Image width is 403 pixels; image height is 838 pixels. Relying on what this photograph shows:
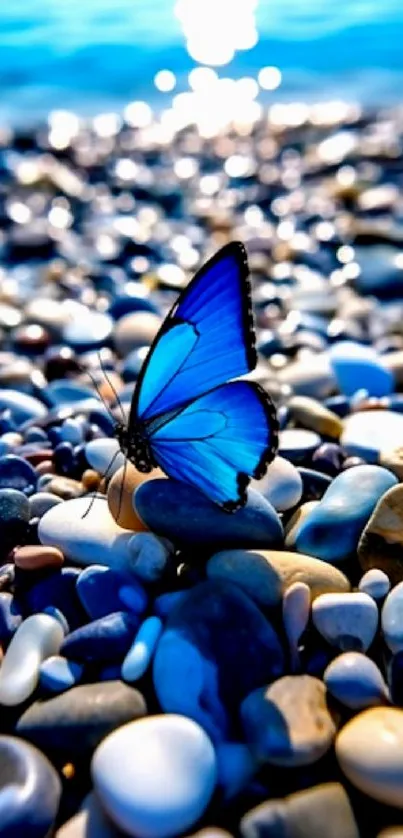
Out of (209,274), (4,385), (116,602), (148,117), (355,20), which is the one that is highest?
(355,20)

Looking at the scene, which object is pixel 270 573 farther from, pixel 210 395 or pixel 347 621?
pixel 210 395

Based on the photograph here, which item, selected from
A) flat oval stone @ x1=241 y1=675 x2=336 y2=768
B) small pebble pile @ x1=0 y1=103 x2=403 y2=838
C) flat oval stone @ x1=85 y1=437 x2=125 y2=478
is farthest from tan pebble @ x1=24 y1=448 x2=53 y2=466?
flat oval stone @ x1=241 y1=675 x2=336 y2=768

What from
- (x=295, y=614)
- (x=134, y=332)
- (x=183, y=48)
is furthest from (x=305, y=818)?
(x=183, y=48)

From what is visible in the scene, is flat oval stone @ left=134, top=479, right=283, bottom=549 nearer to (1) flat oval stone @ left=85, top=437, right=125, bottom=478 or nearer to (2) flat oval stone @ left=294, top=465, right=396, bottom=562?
(2) flat oval stone @ left=294, top=465, right=396, bottom=562

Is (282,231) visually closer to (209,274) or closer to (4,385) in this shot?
(4,385)

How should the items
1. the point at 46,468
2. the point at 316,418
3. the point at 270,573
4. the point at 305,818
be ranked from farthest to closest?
the point at 316,418 → the point at 46,468 → the point at 270,573 → the point at 305,818

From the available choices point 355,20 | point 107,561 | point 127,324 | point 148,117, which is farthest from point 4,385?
point 355,20
